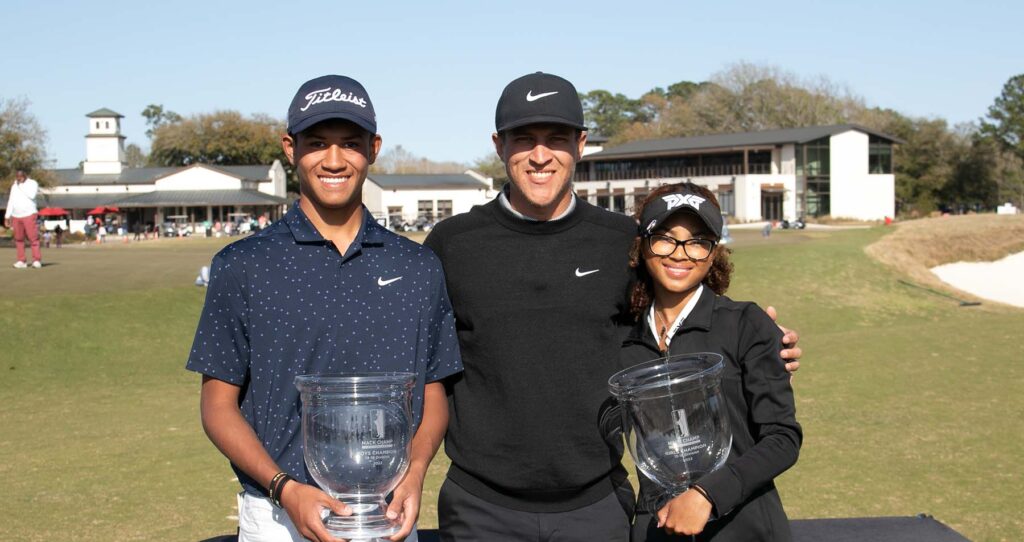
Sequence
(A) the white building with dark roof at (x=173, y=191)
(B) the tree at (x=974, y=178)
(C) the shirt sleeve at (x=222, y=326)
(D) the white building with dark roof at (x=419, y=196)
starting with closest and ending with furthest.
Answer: (C) the shirt sleeve at (x=222, y=326)
(B) the tree at (x=974, y=178)
(A) the white building with dark roof at (x=173, y=191)
(D) the white building with dark roof at (x=419, y=196)

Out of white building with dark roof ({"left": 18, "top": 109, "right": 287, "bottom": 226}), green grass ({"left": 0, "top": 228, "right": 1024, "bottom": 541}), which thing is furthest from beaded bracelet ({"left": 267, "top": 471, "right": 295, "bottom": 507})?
white building with dark roof ({"left": 18, "top": 109, "right": 287, "bottom": 226})

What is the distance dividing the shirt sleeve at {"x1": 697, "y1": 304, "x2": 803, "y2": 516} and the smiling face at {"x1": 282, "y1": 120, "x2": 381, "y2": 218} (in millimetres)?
1345

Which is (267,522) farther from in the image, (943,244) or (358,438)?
(943,244)

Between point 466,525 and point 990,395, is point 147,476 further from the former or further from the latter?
Result: point 990,395

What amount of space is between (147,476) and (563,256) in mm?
5195

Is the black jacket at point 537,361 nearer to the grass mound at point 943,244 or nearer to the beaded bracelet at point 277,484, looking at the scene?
the beaded bracelet at point 277,484

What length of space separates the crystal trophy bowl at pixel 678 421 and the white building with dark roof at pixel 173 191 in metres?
83.7

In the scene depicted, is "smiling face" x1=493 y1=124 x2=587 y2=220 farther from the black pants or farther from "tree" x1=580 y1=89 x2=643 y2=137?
"tree" x1=580 y1=89 x2=643 y2=137

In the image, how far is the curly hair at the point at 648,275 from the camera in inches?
144

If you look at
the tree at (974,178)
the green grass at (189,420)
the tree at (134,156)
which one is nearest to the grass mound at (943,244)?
the green grass at (189,420)

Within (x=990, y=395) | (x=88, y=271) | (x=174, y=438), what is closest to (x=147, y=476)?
(x=174, y=438)

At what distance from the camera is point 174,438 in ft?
31.4

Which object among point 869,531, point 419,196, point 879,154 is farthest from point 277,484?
point 419,196

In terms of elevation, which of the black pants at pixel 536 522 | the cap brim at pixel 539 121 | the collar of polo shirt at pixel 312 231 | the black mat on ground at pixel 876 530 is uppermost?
the cap brim at pixel 539 121
